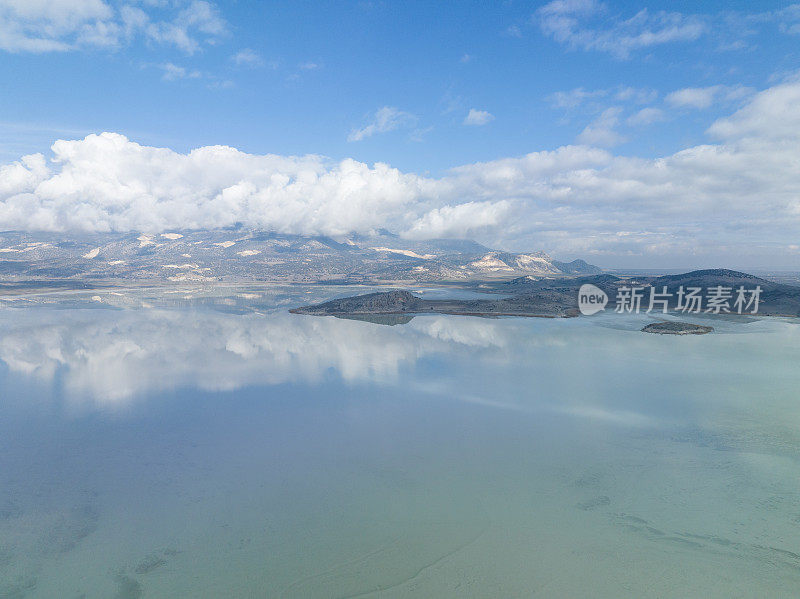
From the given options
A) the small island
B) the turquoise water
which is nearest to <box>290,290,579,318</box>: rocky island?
the small island

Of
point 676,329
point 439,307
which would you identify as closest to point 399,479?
point 676,329

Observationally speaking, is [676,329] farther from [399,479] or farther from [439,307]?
[399,479]

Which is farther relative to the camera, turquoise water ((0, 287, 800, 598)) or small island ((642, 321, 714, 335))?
small island ((642, 321, 714, 335))

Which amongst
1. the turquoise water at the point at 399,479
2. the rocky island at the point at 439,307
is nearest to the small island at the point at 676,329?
the rocky island at the point at 439,307

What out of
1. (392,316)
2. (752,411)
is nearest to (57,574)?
(752,411)

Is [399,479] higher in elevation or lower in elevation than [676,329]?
lower

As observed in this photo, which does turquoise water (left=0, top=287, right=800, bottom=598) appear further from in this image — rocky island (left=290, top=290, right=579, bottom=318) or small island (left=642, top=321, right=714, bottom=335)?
rocky island (left=290, top=290, right=579, bottom=318)
